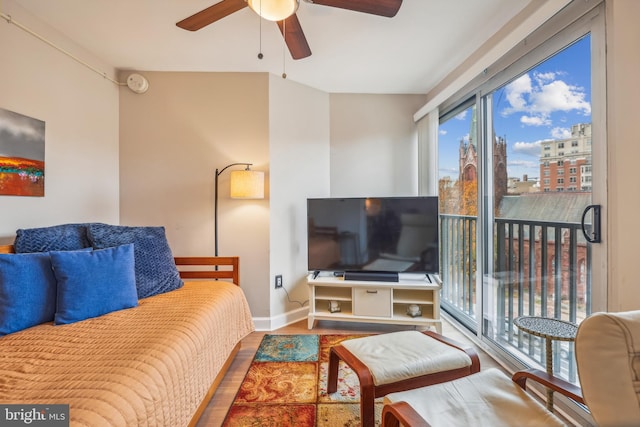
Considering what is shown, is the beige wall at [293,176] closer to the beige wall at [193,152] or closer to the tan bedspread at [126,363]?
the beige wall at [193,152]

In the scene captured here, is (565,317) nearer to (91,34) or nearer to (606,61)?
(606,61)

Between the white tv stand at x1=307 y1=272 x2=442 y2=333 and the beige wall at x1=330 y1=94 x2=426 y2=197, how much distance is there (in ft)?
3.43

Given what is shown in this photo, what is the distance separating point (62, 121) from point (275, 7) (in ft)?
6.35

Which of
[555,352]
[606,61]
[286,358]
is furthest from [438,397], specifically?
[606,61]

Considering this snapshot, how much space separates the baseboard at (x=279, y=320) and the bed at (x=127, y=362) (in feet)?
2.66

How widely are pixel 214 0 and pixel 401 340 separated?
2.38 metres

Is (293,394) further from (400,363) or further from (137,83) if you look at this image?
(137,83)

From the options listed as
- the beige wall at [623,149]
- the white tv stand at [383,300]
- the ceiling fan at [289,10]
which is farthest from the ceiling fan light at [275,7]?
the white tv stand at [383,300]

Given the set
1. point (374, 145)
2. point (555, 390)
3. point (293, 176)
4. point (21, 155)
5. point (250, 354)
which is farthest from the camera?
point (374, 145)

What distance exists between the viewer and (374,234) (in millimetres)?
2639

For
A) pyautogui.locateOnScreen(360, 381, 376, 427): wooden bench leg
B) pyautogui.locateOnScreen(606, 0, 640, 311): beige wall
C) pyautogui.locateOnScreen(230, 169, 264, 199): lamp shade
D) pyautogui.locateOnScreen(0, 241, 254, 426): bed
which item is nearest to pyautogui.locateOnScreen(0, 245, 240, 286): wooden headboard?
pyautogui.locateOnScreen(0, 241, 254, 426): bed

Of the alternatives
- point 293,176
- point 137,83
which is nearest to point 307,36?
point 293,176

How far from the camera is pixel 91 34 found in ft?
6.88

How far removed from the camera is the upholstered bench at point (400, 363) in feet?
4.26
